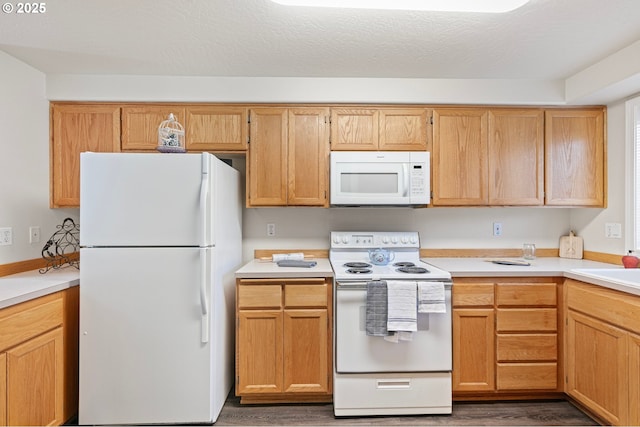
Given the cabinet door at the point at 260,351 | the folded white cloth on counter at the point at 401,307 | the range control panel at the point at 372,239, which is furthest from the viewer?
the range control panel at the point at 372,239

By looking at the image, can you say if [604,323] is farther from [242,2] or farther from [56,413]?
[56,413]

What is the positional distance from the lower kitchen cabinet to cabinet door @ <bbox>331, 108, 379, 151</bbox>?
1694mm

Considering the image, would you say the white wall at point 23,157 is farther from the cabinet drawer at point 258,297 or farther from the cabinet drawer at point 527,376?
the cabinet drawer at point 527,376

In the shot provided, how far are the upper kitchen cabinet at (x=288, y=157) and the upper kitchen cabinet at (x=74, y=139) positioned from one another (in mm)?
1067

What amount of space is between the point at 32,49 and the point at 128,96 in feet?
1.85

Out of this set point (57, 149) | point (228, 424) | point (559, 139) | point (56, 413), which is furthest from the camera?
point (559, 139)

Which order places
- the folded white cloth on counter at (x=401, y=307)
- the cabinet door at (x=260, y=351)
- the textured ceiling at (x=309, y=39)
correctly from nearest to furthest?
the textured ceiling at (x=309, y=39), the folded white cloth on counter at (x=401, y=307), the cabinet door at (x=260, y=351)

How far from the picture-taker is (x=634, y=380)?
5.55ft

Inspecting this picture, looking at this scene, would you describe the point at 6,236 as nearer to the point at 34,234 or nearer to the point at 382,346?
the point at 34,234

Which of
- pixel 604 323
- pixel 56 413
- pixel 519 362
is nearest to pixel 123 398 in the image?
pixel 56 413

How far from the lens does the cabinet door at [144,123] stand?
2.46m

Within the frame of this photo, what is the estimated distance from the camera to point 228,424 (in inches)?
78.7

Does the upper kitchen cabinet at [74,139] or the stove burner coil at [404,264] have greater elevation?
the upper kitchen cabinet at [74,139]

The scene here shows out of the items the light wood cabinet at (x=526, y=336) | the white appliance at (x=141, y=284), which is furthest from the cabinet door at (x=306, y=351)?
the light wood cabinet at (x=526, y=336)
